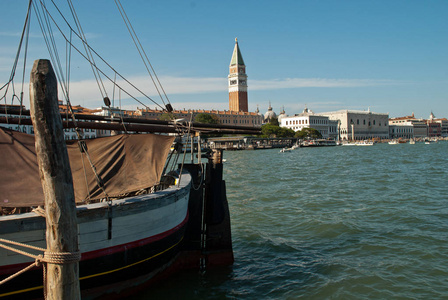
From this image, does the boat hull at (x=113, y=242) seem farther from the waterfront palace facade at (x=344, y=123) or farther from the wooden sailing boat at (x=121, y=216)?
the waterfront palace facade at (x=344, y=123)

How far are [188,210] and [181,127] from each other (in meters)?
1.81

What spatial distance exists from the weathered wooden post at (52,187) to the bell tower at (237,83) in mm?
135674

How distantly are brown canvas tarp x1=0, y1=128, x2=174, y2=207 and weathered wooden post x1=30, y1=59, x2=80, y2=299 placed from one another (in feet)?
6.70

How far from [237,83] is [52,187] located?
13912cm

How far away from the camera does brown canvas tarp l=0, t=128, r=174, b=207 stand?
6.04m

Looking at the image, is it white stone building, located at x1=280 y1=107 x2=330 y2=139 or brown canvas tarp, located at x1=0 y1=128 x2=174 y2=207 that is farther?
white stone building, located at x1=280 y1=107 x2=330 y2=139

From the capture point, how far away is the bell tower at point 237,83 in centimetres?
14062

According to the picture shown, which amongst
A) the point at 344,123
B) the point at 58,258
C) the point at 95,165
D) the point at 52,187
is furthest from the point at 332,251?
the point at 344,123

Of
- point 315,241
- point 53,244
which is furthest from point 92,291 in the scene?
point 315,241

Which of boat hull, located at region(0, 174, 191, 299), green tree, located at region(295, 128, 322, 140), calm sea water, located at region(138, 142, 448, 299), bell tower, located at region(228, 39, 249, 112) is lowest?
calm sea water, located at region(138, 142, 448, 299)

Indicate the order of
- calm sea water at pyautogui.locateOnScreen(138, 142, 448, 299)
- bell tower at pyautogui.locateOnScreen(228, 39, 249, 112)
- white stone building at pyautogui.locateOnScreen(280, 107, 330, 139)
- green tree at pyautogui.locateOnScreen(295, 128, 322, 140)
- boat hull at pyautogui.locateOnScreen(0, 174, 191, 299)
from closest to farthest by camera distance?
boat hull at pyautogui.locateOnScreen(0, 174, 191, 299) → calm sea water at pyautogui.locateOnScreen(138, 142, 448, 299) → green tree at pyautogui.locateOnScreen(295, 128, 322, 140) → white stone building at pyautogui.locateOnScreen(280, 107, 330, 139) → bell tower at pyautogui.locateOnScreen(228, 39, 249, 112)

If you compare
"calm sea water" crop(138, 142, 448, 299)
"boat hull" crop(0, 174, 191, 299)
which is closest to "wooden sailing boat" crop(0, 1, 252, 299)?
"boat hull" crop(0, 174, 191, 299)

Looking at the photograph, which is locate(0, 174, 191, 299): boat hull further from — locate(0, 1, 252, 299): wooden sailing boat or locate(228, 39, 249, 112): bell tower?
locate(228, 39, 249, 112): bell tower

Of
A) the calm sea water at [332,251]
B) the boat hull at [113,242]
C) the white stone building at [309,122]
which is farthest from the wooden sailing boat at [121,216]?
the white stone building at [309,122]
